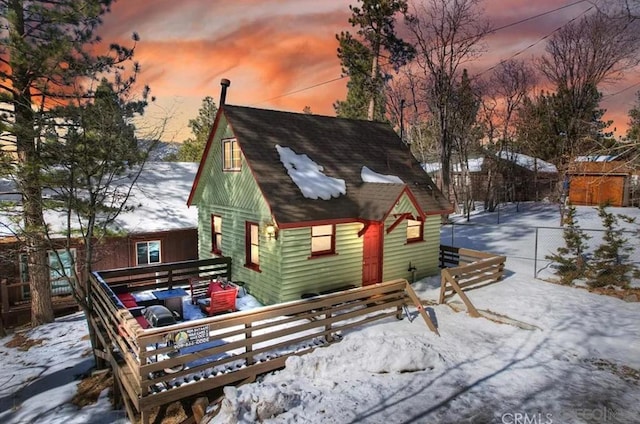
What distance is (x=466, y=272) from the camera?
12875 millimetres

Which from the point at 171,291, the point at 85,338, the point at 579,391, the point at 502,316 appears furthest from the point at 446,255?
the point at 85,338

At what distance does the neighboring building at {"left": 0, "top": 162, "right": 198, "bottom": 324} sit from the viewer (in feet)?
48.2

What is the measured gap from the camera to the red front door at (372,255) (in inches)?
520

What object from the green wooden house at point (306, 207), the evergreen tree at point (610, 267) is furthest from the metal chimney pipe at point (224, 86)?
the evergreen tree at point (610, 267)

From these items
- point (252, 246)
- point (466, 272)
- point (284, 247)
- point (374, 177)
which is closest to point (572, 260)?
point (466, 272)

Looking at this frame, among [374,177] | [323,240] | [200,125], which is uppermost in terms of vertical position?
[200,125]

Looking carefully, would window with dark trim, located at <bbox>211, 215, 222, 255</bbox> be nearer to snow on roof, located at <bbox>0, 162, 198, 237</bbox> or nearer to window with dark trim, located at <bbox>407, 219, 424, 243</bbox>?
snow on roof, located at <bbox>0, 162, 198, 237</bbox>

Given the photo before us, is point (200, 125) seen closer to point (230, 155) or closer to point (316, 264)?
point (230, 155)

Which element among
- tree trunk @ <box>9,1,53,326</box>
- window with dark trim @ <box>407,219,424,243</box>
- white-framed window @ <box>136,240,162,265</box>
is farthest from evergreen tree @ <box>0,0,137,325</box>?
window with dark trim @ <box>407,219,424,243</box>

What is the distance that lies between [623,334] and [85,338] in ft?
52.8

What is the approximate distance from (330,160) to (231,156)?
3.64 metres

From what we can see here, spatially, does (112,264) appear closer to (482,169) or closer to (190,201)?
(190,201)

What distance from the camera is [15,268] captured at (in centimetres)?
1477

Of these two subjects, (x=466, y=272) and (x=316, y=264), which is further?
(x=466, y=272)
